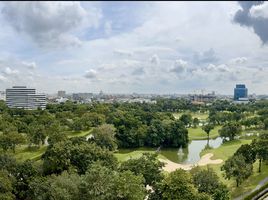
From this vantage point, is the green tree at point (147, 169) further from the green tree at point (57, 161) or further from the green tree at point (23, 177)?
the green tree at point (23, 177)

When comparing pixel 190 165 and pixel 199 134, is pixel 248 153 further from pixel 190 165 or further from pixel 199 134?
pixel 199 134

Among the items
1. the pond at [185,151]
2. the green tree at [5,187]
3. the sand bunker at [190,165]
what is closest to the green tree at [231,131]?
the pond at [185,151]

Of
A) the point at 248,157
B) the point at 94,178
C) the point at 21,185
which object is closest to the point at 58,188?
the point at 94,178

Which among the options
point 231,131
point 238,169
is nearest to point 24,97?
point 231,131

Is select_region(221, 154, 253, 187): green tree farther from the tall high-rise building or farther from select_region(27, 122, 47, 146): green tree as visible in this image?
the tall high-rise building

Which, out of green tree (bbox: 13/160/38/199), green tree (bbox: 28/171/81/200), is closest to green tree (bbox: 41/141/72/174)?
green tree (bbox: 13/160/38/199)

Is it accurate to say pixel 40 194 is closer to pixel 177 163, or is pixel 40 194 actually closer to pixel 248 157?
pixel 248 157
